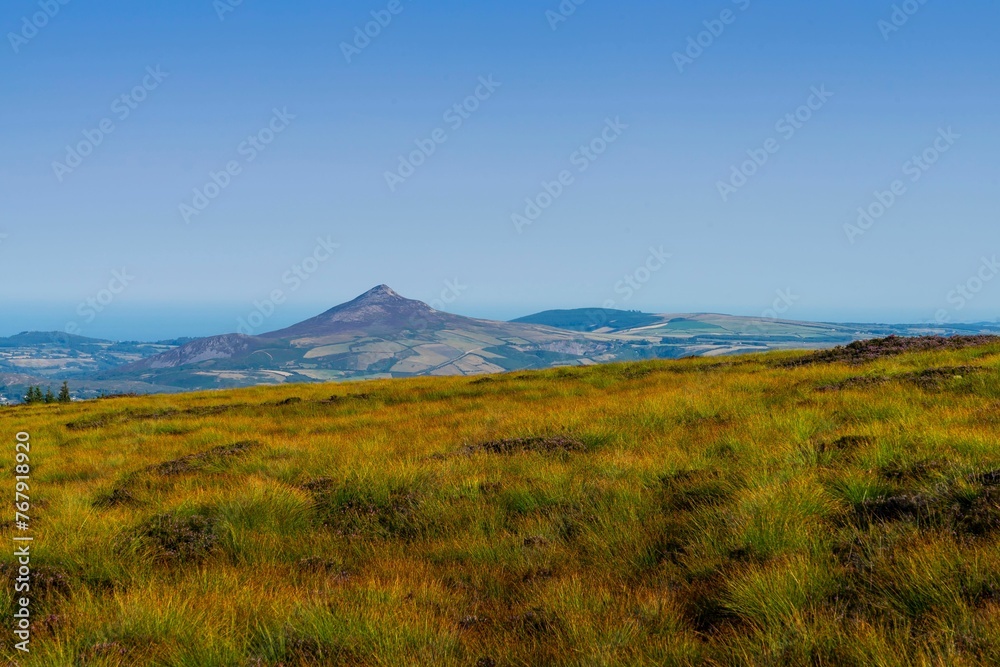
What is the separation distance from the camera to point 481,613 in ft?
16.1

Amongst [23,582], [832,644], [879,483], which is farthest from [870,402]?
[23,582]

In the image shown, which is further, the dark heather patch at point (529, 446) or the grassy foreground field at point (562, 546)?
the dark heather patch at point (529, 446)

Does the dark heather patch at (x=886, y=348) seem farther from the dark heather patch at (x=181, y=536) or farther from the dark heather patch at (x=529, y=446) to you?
the dark heather patch at (x=181, y=536)

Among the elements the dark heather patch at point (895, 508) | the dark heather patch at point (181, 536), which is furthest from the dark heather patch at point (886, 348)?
the dark heather patch at point (181, 536)

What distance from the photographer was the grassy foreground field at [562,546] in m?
4.15

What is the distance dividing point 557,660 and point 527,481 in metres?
4.31

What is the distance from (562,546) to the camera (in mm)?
6105

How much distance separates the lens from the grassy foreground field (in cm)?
415

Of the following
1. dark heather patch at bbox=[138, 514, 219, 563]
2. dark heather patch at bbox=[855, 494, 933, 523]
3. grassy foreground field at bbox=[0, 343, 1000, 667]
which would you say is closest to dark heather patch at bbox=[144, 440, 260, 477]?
grassy foreground field at bbox=[0, 343, 1000, 667]

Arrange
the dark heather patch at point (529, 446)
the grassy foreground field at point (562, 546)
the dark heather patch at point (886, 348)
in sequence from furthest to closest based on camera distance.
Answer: the dark heather patch at point (886, 348) < the dark heather patch at point (529, 446) < the grassy foreground field at point (562, 546)

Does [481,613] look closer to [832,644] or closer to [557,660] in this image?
[557,660]

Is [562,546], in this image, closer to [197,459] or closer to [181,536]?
[181,536]

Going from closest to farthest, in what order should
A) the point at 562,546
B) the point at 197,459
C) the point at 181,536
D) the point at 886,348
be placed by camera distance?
the point at 562,546, the point at 181,536, the point at 197,459, the point at 886,348

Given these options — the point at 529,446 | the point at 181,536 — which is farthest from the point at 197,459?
the point at 529,446
